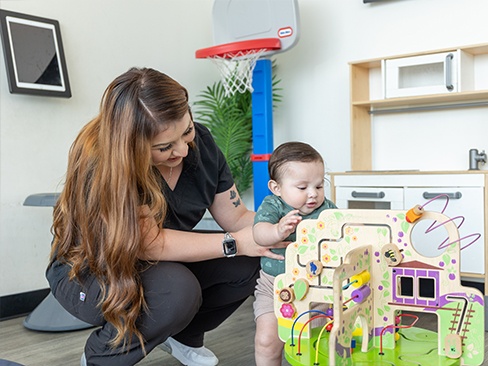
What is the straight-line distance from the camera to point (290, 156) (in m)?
1.58

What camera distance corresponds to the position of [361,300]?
4.11 ft

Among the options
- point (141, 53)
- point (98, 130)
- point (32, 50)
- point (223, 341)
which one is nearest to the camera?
point (98, 130)

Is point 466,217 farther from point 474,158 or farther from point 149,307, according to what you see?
point 149,307

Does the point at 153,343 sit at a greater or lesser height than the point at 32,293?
greater

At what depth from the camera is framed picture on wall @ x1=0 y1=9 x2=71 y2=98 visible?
2.78 meters

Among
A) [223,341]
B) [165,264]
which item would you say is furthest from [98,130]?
[223,341]

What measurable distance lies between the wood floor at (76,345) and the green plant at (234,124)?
1149 mm

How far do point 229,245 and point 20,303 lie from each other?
1662mm

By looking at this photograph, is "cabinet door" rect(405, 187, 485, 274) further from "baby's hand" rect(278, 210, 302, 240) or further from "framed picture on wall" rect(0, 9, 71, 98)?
"framed picture on wall" rect(0, 9, 71, 98)

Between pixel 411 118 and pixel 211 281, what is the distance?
5.73 feet

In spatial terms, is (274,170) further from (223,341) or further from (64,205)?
(223,341)

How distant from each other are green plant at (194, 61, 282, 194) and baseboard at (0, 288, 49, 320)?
130 cm

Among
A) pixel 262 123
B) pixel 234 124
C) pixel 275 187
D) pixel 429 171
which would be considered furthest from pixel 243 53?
pixel 275 187

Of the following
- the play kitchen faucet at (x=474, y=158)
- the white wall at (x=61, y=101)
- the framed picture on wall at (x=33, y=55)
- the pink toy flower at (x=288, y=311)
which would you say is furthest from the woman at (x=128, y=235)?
the play kitchen faucet at (x=474, y=158)
